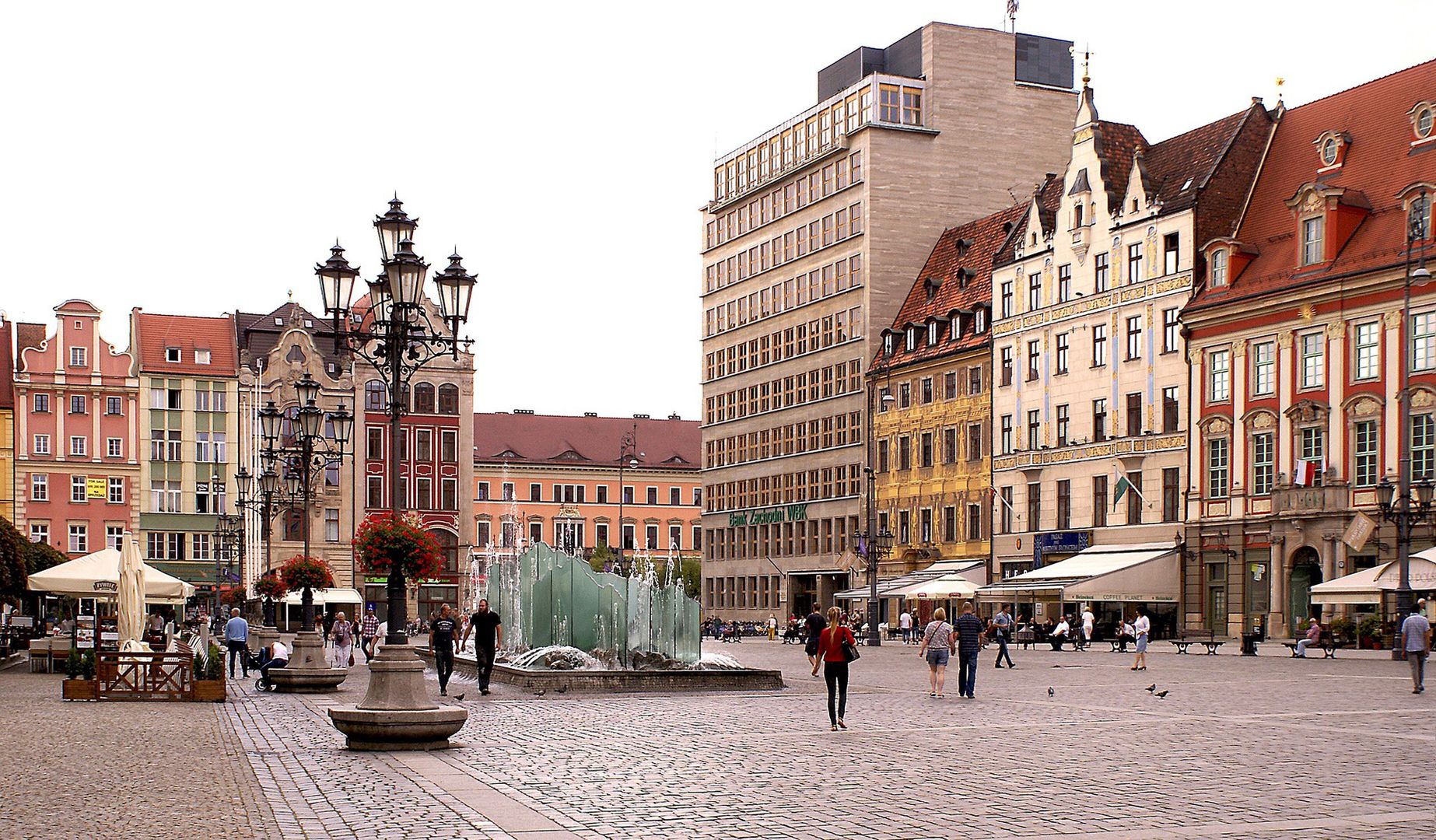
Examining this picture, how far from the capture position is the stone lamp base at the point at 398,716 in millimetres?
18141

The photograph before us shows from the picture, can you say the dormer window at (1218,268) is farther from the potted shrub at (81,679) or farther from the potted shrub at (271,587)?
the potted shrub at (81,679)

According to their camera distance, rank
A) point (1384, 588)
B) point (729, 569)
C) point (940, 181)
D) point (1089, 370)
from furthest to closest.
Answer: point (729, 569) < point (940, 181) < point (1089, 370) < point (1384, 588)

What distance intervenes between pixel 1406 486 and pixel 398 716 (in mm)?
30695

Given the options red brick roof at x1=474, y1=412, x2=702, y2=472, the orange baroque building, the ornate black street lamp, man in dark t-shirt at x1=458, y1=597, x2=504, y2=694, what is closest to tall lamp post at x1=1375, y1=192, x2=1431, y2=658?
man in dark t-shirt at x1=458, y1=597, x2=504, y2=694

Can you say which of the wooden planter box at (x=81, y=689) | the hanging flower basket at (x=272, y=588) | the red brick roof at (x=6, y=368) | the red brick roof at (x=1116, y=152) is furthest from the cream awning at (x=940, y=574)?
the red brick roof at (x=6, y=368)

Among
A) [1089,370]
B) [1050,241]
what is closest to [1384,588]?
[1089,370]

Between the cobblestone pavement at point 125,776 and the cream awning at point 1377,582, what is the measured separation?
97.7ft

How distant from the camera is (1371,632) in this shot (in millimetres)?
48500

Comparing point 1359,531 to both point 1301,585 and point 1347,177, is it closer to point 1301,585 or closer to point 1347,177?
point 1301,585

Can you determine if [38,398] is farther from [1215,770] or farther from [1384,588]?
[1215,770]

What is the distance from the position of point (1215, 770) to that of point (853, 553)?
163 feet

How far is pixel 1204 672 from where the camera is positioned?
37.2 meters

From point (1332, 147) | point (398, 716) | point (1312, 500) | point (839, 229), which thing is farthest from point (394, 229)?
point (839, 229)

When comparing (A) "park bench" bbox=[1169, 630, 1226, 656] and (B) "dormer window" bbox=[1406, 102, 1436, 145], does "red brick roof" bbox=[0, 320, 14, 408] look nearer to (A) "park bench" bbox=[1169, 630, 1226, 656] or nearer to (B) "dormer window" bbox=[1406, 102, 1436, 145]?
(A) "park bench" bbox=[1169, 630, 1226, 656]
